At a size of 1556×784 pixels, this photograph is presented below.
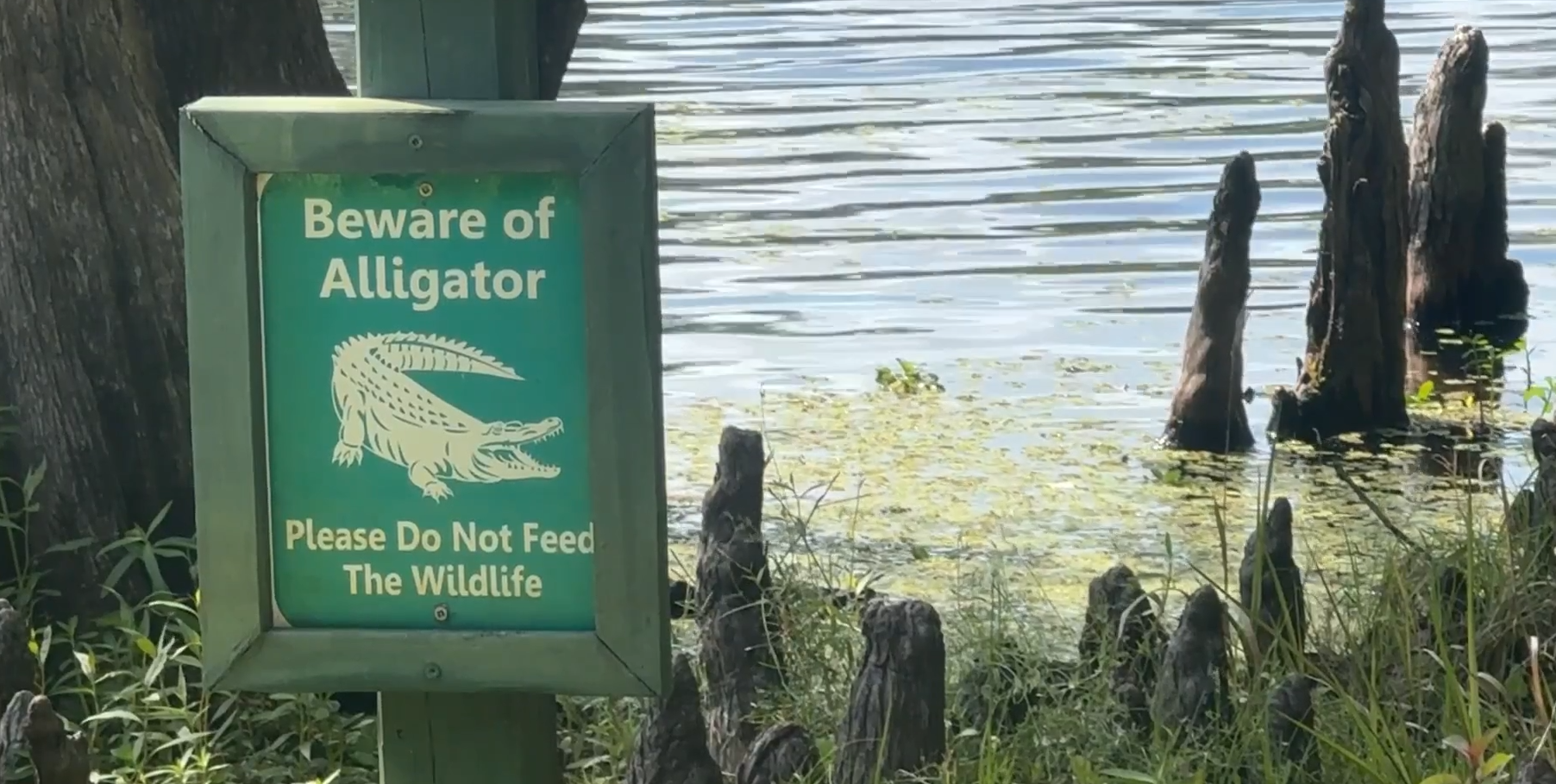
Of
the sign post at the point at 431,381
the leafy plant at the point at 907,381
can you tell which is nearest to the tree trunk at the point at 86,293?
the sign post at the point at 431,381

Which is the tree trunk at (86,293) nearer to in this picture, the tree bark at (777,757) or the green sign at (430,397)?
the tree bark at (777,757)

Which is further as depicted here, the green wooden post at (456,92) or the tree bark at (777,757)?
the tree bark at (777,757)

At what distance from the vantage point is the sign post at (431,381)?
270 centimetres

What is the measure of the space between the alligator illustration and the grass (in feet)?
3.51

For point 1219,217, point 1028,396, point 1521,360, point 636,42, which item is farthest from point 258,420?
point 636,42

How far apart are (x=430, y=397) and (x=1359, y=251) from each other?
5.97 metres

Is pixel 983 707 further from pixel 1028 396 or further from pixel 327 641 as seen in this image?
pixel 1028 396

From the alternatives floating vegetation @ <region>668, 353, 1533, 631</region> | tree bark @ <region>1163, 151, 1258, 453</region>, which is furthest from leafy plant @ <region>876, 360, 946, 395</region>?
tree bark @ <region>1163, 151, 1258, 453</region>

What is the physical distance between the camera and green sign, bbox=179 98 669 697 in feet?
8.86

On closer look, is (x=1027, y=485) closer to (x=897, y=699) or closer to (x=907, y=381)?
(x=907, y=381)

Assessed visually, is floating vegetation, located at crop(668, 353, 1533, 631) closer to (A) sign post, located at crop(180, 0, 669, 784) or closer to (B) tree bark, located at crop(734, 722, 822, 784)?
(B) tree bark, located at crop(734, 722, 822, 784)

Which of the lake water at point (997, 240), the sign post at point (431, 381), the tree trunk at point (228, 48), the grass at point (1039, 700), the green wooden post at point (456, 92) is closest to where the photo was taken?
the sign post at point (431, 381)

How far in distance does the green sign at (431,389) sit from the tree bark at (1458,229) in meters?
7.20

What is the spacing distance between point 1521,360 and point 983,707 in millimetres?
6243
